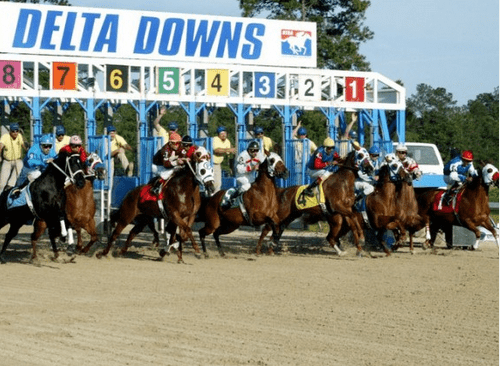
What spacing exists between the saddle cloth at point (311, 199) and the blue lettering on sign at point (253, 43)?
5565 millimetres

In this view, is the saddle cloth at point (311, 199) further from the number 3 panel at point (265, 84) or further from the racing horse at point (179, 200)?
the number 3 panel at point (265, 84)

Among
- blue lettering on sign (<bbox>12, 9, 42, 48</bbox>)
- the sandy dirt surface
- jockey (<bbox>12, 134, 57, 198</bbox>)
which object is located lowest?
the sandy dirt surface

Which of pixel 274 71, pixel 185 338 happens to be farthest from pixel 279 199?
pixel 185 338

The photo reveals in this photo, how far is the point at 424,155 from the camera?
86.3 feet

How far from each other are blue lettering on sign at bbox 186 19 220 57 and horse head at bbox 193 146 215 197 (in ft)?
23.1

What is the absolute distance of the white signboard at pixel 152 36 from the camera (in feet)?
72.2

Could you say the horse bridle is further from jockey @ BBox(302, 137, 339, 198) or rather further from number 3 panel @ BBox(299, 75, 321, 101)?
number 3 panel @ BBox(299, 75, 321, 101)

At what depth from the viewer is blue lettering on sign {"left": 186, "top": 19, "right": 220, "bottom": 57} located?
23641 millimetres

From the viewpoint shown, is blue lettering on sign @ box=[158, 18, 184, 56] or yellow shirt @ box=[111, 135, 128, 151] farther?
blue lettering on sign @ box=[158, 18, 184, 56]

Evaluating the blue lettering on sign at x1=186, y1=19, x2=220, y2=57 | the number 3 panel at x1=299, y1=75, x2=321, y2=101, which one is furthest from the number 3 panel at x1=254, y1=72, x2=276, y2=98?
the blue lettering on sign at x1=186, y1=19, x2=220, y2=57

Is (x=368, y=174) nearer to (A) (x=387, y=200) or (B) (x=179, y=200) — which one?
(A) (x=387, y=200)

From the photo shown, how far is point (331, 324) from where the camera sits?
1068cm

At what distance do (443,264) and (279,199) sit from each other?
326cm

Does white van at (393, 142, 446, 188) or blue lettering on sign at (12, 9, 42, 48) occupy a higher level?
blue lettering on sign at (12, 9, 42, 48)
